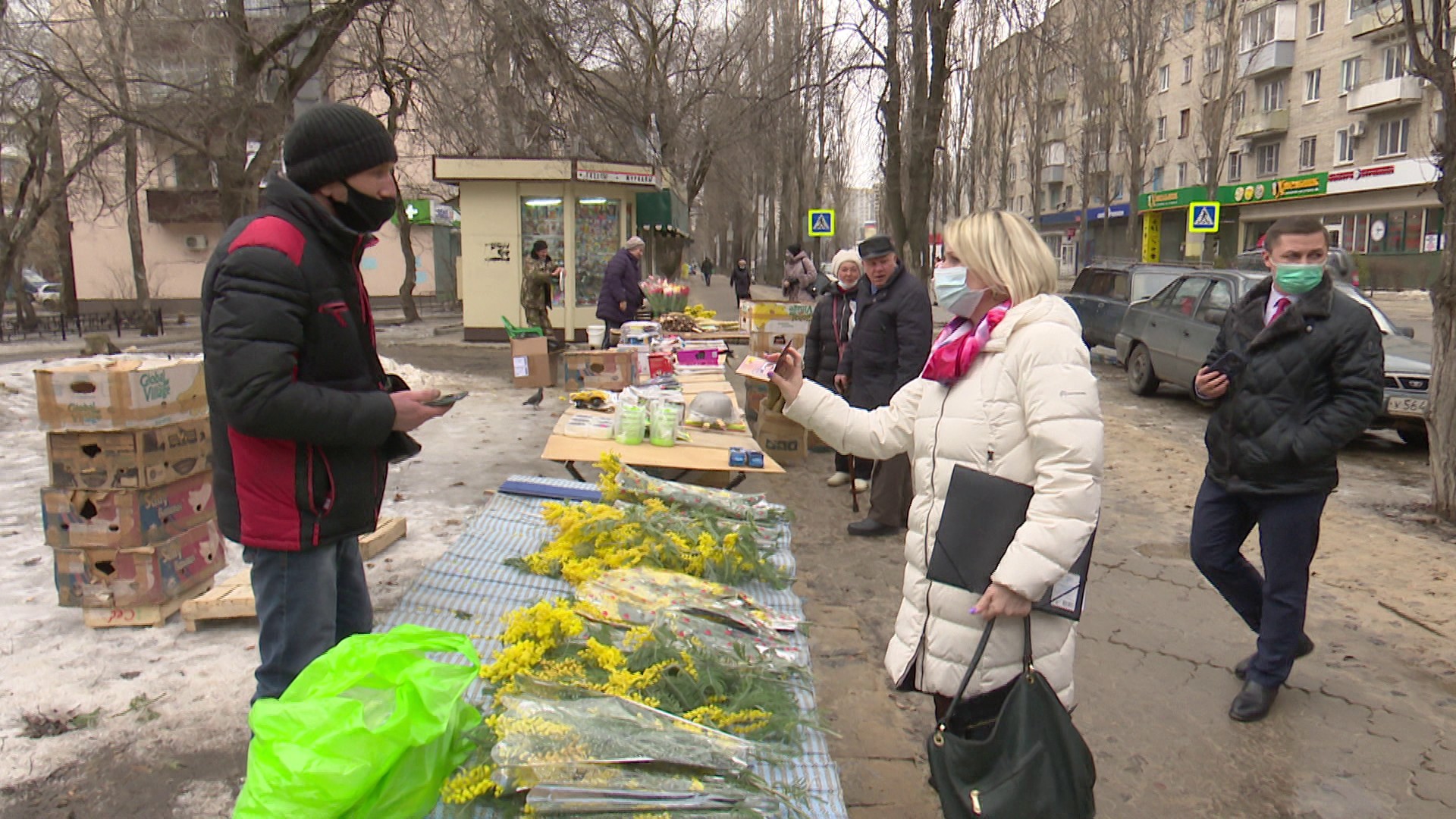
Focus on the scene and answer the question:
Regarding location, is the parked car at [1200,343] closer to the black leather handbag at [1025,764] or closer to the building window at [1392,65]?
the black leather handbag at [1025,764]

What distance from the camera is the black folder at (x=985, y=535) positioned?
2.27 metres

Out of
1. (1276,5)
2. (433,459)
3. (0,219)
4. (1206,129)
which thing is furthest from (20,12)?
(1276,5)

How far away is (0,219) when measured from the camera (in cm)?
1795

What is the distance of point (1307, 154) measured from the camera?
4050 cm

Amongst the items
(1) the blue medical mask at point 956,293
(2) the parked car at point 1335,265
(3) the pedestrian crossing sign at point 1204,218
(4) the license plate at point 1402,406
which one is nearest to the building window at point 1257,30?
(3) the pedestrian crossing sign at point 1204,218

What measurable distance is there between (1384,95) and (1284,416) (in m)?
40.0

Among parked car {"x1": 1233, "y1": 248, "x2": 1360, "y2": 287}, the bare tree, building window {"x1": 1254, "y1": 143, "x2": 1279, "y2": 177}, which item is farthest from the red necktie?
building window {"x1": 1254, "y1": 143, "x2": 1279, "y2": 177}

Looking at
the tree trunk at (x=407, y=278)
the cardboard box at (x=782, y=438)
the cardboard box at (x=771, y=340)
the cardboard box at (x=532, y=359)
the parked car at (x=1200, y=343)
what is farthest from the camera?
the tree trunk at (x=407, y=278)

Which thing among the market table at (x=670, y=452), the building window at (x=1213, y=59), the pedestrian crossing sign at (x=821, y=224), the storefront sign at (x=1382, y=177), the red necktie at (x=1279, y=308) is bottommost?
the market table at (x=670, y=452)

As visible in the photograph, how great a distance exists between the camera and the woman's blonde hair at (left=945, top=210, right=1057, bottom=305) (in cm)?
242

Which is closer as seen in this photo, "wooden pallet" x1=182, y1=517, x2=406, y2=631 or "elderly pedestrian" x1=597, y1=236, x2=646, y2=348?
"wooden pallet" x1=182, y1=517, x2=406, y2=631

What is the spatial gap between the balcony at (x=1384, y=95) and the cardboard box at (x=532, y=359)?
35909mm

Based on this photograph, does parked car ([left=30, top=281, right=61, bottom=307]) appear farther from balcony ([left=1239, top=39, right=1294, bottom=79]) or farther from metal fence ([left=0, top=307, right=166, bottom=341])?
balcony ([left=1239, top=39, right=1294, bottom=79])

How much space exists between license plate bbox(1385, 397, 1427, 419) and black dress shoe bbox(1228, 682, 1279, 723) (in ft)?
20.1
